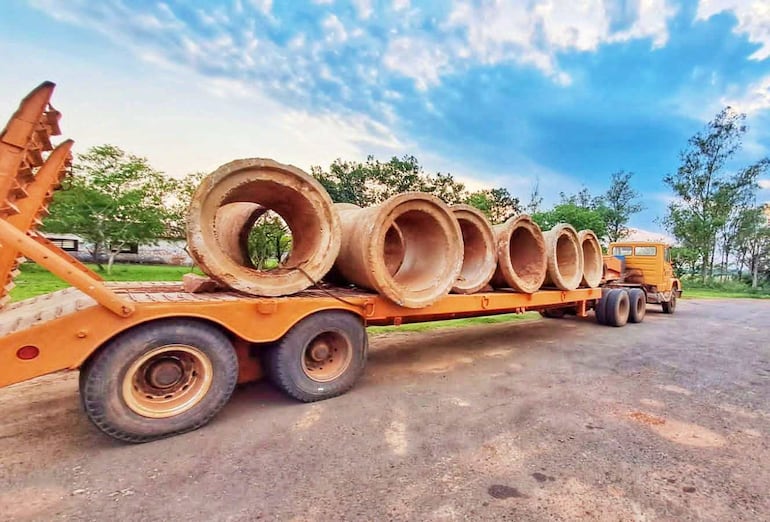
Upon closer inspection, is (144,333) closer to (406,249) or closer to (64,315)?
(64,315)

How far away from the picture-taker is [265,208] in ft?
17.3

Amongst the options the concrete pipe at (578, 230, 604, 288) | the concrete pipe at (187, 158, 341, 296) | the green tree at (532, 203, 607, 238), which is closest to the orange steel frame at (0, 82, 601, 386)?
the concrete pipe at (187, 158, 341, 296)

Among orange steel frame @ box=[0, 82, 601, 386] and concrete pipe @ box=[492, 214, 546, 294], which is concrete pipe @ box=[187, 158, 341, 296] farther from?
concrete pipe @ box=[492, 214, 546, 294]

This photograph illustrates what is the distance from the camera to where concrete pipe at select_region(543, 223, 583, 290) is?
22.1ft

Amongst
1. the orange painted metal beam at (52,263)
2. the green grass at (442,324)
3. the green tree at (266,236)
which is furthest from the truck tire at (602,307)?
the green tree at (266,236)

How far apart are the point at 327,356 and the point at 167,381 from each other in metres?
1.59

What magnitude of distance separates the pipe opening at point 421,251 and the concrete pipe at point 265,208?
1.14 m

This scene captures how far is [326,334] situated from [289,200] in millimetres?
1649

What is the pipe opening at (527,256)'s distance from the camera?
649cm

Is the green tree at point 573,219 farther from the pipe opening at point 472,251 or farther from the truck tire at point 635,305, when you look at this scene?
the pipe opening at point 472,251

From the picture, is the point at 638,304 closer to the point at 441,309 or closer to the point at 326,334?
the point at 441,309

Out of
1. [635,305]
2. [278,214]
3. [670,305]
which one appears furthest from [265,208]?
Answer: [670,305]

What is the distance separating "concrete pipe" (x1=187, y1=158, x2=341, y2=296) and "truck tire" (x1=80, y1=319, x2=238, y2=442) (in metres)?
Result: 0.60

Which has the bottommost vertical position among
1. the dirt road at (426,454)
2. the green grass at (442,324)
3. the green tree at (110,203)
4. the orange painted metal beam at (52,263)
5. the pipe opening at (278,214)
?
the dirt road at (426,454)
